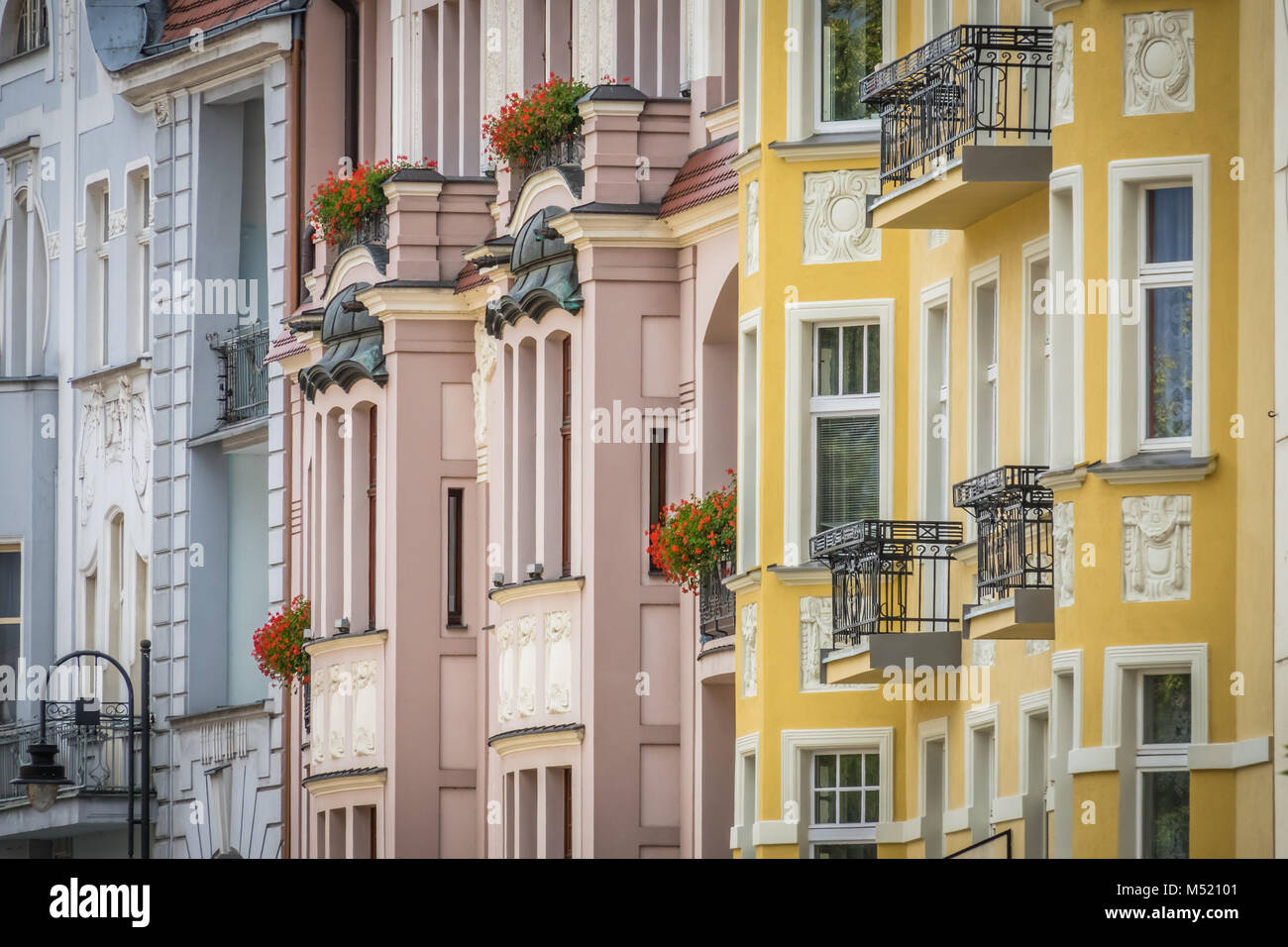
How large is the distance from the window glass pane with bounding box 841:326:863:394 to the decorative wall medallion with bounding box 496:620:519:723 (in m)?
7.20

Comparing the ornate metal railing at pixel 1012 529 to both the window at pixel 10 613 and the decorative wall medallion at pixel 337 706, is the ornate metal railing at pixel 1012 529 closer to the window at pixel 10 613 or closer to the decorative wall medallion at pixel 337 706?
the decorative wall medallion at pixel 337 706

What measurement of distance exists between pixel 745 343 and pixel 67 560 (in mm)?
20717

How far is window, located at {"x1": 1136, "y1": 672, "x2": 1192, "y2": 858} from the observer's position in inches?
993

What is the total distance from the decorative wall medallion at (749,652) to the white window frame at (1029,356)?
16.5 ft

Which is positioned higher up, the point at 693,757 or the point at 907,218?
the point at 907,218

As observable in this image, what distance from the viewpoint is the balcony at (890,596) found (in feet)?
95.7

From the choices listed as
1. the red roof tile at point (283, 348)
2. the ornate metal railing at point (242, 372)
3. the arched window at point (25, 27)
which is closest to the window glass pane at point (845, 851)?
the red roof tile at point (283, 348)

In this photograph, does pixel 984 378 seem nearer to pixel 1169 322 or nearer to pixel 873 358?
pixel 873 358

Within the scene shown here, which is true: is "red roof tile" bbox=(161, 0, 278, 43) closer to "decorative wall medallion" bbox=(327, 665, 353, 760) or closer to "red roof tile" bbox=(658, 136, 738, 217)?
"decorative wall medallion" bbox=(327, 665, 353, 760)

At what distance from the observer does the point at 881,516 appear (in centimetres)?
3098

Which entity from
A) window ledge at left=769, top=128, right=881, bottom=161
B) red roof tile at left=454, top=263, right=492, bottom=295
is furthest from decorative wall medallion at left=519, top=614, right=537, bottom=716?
window ledge at left=769, top=128, right=881, bottom=161

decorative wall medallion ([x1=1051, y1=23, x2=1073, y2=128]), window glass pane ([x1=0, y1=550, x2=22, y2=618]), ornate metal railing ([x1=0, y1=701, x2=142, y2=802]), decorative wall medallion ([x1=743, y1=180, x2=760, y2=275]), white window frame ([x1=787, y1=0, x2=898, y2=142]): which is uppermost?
white window frame ([x1=787, y1=0, x2=898, y2=142])
